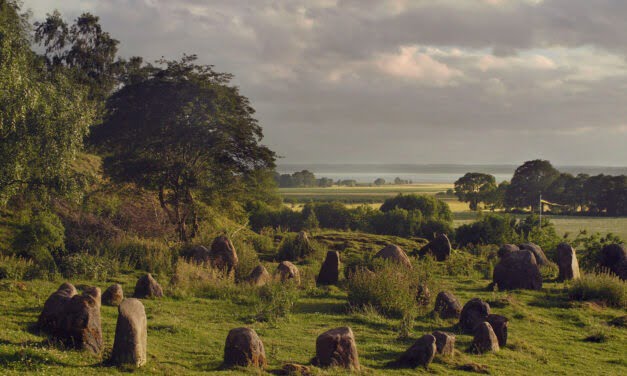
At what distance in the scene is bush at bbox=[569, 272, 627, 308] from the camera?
23.3 m

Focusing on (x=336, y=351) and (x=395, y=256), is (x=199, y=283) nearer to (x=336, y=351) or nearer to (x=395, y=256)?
(x=395, y=256)

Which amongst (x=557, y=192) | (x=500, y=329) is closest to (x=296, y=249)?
(x=500, y=329)

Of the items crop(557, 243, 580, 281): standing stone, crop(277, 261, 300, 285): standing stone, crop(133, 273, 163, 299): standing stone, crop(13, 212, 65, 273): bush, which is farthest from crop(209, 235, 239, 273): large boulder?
crop(557, 243, 580, 281): standing stone

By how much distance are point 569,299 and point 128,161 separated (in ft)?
82.6

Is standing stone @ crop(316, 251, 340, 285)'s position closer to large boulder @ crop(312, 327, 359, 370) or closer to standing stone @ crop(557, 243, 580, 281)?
standing stone @ crop(557, 243, 580, 281)

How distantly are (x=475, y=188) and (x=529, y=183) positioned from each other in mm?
11656

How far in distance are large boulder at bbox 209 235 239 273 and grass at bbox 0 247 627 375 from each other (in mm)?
3057

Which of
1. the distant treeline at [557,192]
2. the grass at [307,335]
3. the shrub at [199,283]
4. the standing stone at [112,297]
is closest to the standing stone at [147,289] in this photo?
the grass at [307,335]

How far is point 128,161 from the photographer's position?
34.2 metres

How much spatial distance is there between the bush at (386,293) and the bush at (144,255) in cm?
949

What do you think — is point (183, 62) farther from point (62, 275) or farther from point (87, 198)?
point (62, 275)

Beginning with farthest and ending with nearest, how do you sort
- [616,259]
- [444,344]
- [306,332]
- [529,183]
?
[529,183], [616,259], [306,332], [444,344]

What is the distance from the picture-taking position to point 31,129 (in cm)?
2091

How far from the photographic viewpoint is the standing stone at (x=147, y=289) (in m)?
20.3
